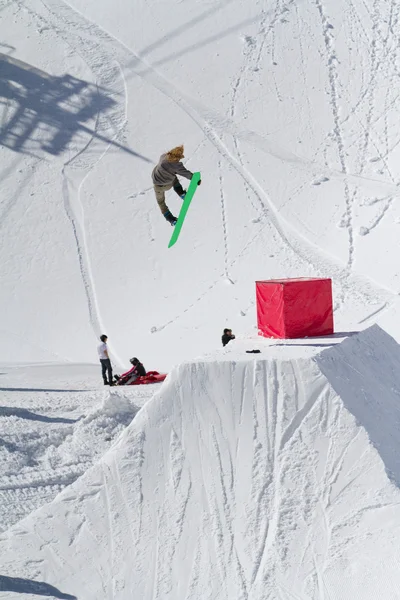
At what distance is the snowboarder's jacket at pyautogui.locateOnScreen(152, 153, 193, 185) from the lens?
11734 millimetres

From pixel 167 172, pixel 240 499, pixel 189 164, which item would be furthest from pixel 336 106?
pixel 240 499

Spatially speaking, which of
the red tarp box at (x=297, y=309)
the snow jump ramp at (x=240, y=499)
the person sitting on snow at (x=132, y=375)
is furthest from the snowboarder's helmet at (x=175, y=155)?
the person sitting on snow at (x=132, y=375)

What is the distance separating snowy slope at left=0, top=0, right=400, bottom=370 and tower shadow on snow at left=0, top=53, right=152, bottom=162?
0.06 metres

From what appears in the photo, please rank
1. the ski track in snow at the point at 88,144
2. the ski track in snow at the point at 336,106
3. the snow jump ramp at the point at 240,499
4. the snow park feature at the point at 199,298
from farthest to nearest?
the ski track in snow at the point at 88,144, the ski track in snow at the point at 336,106, the snow park feature at the point at 199,298, the snow jump ramp at the point at 240,499

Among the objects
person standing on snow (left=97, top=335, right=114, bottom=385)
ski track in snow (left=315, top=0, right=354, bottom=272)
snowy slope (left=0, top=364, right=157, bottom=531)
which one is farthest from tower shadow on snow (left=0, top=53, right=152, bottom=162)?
snowy slope (left=0, top=364, right=157, bottom=531)

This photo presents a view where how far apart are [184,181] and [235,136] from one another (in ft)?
6.55

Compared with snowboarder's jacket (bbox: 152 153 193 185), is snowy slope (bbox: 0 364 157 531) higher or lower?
lower

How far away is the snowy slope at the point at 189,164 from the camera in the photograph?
830 inches

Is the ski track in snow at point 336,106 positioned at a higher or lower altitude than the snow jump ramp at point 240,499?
higher

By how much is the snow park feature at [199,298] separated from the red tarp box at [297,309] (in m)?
0.31

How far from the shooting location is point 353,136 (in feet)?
81.4

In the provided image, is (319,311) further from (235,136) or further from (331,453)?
(235,136)

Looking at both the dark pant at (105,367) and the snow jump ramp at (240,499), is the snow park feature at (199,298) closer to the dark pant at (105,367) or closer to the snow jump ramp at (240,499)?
the snow jump ramp at (240,499)

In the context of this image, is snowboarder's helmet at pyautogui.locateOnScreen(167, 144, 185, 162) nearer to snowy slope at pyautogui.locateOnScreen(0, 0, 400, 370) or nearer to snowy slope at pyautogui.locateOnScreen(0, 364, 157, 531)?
snowy slope at pyautogui.locateOnScreen(0, 364, 157, 531)
